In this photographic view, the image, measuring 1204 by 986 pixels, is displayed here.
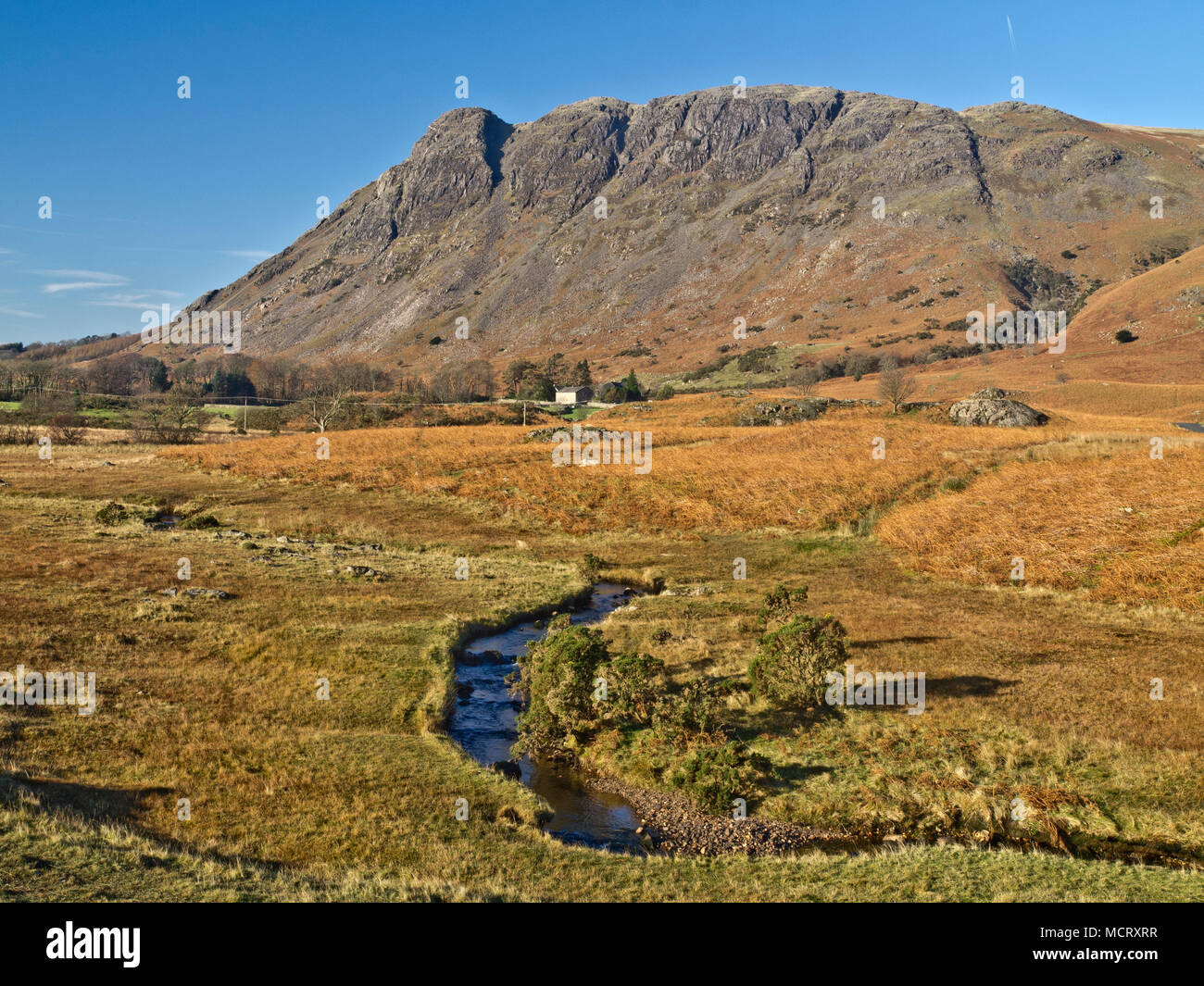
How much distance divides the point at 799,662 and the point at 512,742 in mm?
7715

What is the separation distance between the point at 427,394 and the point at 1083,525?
128 meters

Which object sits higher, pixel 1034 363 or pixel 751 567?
pixel 1034 363

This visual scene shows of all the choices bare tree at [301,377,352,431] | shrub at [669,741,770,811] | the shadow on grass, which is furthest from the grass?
bare tree at [301,377,352,431]

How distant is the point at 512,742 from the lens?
1992 centimetres

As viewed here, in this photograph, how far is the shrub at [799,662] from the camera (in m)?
19.3

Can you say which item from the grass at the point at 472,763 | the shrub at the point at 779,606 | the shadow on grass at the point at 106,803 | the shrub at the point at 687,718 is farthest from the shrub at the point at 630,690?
the shadow on grass at the point at 106,803

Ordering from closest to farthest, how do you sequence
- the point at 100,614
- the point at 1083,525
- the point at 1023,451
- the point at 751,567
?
the point at 100,614
the point at 1083,525
the point at 751,567
the point at 1023,451

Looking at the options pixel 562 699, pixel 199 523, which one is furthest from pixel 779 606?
pixel 199 523

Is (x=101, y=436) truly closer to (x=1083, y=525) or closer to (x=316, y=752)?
(x=316, y=752)

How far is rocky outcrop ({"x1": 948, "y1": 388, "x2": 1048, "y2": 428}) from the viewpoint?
63000 millimetres

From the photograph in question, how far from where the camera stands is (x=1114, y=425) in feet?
193

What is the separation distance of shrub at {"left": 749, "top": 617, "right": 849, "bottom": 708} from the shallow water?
5.48 metres

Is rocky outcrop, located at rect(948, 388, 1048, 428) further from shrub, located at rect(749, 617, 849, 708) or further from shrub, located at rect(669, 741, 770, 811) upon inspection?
shrub, located at rect(669, 741, 770, 811)
